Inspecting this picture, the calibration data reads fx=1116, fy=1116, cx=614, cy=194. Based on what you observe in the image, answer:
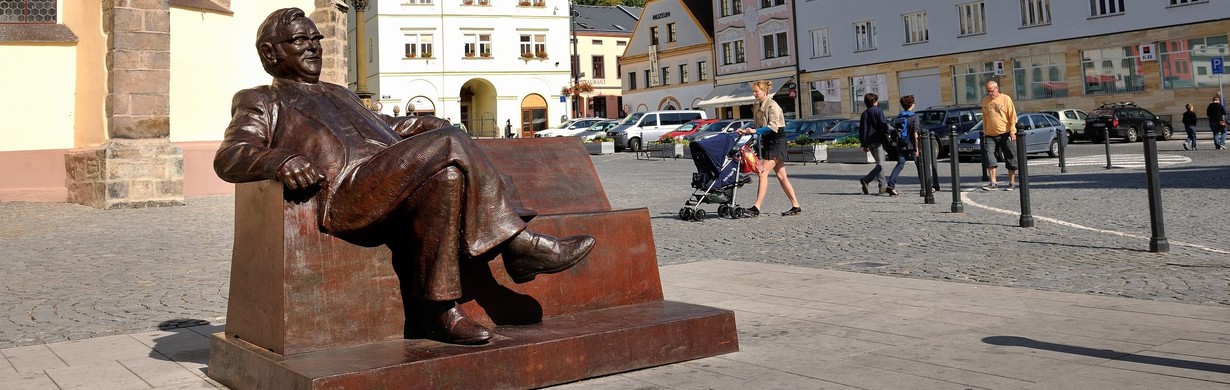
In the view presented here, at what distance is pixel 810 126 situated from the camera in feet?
119

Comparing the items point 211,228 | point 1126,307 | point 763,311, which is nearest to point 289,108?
point 763,311

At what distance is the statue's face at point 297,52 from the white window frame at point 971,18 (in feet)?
143

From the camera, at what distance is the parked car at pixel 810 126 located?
35562 millimetres

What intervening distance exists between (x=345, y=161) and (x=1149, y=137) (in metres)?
6.65

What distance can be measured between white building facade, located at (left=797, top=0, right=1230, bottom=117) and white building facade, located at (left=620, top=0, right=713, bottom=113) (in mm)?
9604

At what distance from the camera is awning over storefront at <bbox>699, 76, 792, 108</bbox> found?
5677cm

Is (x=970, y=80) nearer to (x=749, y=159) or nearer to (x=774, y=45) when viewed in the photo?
(x=774, y=45)

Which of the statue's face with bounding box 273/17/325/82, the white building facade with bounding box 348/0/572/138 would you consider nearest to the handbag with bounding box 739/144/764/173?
the statue's face with bounding box 273/17/325/82

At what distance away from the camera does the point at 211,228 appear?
13.9m

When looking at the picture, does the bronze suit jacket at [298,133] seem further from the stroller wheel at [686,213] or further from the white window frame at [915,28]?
the white window frame at [915,28]

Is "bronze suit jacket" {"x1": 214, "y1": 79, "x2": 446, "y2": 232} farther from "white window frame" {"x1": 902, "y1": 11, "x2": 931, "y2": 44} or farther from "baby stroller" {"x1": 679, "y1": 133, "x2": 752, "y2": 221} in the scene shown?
"white window frame" {"x1": 902, "y1": 11, "x2": 931, "y2": 44}

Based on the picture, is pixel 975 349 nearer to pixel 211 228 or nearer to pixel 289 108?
pixel 289 108

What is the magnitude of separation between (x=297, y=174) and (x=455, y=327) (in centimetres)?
84

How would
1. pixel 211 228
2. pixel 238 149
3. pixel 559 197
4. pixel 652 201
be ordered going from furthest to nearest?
pixel 652 201, pixel 211 228, pixel 559 197, pixel 238 149
